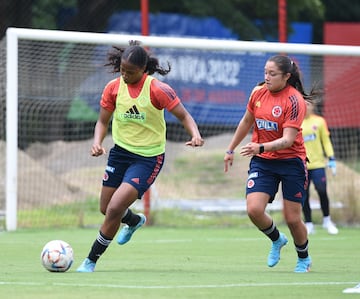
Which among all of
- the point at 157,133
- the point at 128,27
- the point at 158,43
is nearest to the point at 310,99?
the point at 157,133

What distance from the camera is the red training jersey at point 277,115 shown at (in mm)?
9336

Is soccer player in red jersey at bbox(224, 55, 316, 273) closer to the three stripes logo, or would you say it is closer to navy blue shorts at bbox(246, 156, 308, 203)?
navy blue shorts at bbox(246, 156, 308, 203)

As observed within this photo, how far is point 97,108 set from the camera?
18.6 metres

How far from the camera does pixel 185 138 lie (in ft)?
64.3

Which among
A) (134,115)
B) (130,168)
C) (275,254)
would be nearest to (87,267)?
(130,168)

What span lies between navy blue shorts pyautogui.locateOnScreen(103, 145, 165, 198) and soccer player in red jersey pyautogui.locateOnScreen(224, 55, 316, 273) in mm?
742

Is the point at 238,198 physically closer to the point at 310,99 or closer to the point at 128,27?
the point at 128,27

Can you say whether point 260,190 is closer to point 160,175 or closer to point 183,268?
point 183,268

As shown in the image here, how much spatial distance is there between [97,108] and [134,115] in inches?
363

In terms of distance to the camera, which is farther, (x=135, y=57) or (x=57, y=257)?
(x=135, y=57)

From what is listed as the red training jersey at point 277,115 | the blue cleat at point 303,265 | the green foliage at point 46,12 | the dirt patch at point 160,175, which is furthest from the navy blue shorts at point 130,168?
the green foliage at point 46,12

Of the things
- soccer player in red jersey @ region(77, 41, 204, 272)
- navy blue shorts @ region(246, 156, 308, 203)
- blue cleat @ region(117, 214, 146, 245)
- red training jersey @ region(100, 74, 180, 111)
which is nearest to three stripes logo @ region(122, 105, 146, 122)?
soccer player in red jersey @ region(77, 41, 204, 272)

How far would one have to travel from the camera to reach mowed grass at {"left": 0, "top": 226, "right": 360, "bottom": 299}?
25.2ft

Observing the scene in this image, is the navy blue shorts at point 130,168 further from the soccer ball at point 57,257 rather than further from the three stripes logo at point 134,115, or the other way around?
the soccer ball at point 57,257
